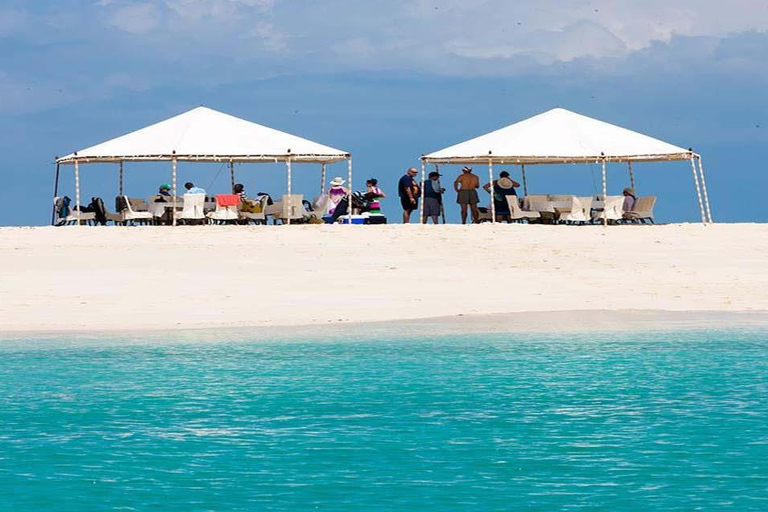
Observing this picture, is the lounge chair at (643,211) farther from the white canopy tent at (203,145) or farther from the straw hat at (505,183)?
the white canopy tent at (203,145)

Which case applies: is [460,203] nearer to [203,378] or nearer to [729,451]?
[203,378]

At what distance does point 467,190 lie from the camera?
→ 32188 mm

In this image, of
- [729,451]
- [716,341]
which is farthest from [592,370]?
[729,451]

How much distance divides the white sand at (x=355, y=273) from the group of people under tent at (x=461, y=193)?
104 inches

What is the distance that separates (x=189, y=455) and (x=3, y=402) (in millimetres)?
3030

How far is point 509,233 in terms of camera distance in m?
28.6

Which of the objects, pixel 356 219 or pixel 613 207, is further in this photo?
pixel 613 207

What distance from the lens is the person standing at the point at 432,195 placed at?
32719mm

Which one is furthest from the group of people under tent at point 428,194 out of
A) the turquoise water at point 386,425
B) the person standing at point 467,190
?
the turquoise water at point 386,425

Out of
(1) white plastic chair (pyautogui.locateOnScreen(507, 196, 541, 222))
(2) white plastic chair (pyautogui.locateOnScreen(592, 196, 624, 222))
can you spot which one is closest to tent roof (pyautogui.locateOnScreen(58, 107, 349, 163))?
(1) white plastic chair (pyautogui.locateOnScreen(507, 196, 541, 222))

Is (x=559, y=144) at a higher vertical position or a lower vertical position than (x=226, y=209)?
higher

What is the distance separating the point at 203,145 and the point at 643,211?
35.2 feet

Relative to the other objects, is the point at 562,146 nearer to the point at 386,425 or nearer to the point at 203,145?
the point at 203,145

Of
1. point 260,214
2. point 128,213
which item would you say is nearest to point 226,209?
point 260,214
